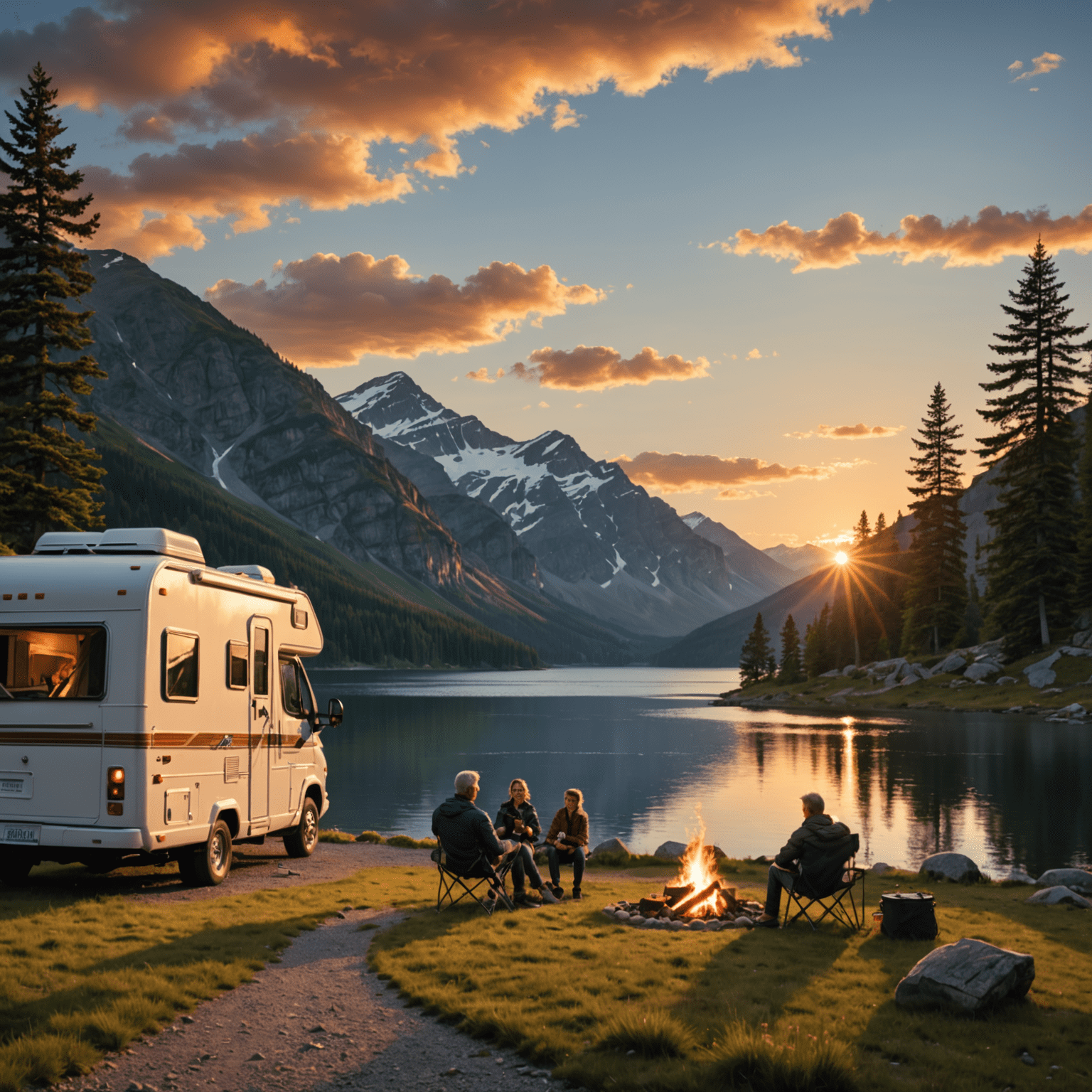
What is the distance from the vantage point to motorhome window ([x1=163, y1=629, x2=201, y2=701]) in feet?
47.5

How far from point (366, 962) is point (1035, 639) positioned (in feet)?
240

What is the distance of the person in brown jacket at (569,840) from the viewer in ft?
52.5

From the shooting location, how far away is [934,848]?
30.6 meters

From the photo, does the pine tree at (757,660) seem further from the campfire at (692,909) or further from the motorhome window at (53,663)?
the motorhome window at (53,663)

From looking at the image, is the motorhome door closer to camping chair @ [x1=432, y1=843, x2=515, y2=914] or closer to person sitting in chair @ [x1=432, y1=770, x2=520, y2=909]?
camping chair @ [x1=432, y1=843, x2=515, y2=914]

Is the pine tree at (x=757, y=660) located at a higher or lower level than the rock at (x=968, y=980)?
higher

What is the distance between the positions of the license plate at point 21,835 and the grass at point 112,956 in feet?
2.75

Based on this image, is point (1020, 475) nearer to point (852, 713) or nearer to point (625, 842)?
point (852, 713)

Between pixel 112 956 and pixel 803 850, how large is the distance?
8.58 metres

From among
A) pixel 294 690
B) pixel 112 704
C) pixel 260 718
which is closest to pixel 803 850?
pixel 260 718

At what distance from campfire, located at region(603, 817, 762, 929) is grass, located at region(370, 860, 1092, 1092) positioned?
16.6 inches

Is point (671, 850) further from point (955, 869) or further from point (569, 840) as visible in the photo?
point (569, 840)

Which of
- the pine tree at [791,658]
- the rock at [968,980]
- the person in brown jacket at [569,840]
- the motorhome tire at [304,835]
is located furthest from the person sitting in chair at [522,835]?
the pine tree at [791,658]

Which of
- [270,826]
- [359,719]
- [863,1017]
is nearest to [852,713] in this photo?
[359,719]
